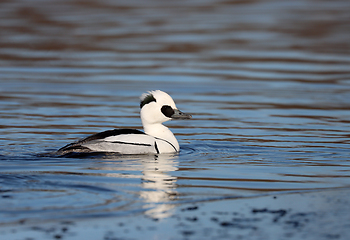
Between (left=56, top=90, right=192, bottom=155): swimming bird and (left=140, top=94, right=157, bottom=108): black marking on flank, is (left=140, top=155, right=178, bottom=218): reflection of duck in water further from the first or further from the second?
(left=140, top=94, right=157, bottom=108): black marking on flank

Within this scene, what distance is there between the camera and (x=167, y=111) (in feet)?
36.8

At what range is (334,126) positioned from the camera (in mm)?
13523

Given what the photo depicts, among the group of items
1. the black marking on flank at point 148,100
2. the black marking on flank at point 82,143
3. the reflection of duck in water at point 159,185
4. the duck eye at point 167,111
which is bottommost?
the reflection of duck in water at point 159,185

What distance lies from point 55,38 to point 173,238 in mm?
23182

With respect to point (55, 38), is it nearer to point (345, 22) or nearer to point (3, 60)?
point (3, 60)

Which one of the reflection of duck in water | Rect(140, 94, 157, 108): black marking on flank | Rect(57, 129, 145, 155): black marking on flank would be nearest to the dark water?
the reflection of duck in water

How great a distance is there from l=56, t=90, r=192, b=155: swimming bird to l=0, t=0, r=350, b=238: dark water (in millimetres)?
301

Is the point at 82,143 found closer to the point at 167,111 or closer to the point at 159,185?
the point at 167,111

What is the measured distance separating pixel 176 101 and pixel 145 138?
596 cm

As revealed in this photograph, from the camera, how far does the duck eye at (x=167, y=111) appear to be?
11.2 meters

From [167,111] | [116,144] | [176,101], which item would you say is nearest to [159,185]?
[116,144]

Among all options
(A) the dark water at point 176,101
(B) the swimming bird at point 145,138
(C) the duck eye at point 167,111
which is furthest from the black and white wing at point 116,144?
(C) the duck eye at point 167,111

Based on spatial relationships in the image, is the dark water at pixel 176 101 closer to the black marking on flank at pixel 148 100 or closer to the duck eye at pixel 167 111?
the duck eye at pixel 167 111

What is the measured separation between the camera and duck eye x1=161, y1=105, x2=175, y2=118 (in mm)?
11203
